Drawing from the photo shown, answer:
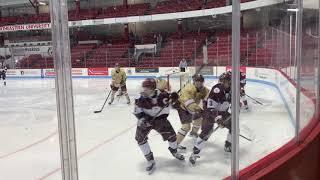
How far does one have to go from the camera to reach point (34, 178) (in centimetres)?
252

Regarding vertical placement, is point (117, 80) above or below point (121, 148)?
above

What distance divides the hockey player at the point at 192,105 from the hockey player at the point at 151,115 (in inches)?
8.6

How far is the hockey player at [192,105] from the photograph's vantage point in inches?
112

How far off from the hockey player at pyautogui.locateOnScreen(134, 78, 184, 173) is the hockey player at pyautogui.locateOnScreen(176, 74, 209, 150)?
0.22 meters

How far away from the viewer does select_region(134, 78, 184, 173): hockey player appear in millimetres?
2547

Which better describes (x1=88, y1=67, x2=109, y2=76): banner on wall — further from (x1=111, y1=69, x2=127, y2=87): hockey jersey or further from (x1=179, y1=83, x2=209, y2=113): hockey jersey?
(x1=179, y1=83, x2=209, y2=113): hockey jersey

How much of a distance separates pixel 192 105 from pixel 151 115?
0.42 metres

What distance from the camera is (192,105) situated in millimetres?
2877

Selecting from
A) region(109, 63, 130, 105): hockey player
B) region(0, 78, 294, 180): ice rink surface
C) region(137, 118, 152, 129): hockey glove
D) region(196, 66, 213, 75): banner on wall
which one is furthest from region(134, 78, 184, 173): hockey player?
region(109, 63, 130, 105): hockey player

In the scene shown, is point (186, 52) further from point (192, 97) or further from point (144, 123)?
point (144, 123)

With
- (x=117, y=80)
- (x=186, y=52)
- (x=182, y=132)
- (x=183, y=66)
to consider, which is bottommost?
(x=182, y=132)

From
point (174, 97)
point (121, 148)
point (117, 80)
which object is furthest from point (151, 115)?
point (117, 80)

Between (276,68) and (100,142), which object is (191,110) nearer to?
(100,142)

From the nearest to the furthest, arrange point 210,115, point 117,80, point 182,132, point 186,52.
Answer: point 210,115
point 182,132
point 186,52
point 117,80
